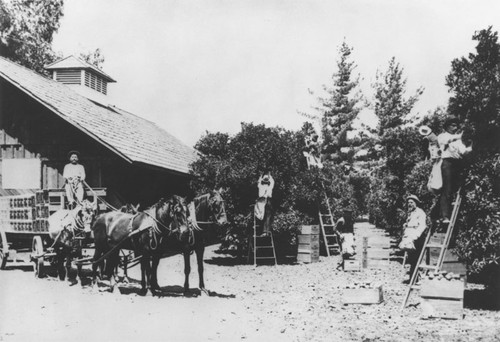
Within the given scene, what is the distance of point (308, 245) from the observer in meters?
18.5

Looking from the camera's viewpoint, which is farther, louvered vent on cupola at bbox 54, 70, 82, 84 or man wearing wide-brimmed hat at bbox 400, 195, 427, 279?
louvered vent on cupola at bbox 54, 70, 82, 84

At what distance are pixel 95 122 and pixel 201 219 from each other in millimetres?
7343

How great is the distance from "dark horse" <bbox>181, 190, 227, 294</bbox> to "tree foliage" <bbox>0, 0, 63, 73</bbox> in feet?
72.6

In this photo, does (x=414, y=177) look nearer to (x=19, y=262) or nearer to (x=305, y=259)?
(x=305, y=259)

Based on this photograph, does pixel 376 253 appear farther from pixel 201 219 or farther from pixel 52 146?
pixel 52 146

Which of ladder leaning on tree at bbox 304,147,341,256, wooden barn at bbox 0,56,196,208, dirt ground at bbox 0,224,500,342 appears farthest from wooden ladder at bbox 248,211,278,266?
wooden barn at bbox 0,56,196,208

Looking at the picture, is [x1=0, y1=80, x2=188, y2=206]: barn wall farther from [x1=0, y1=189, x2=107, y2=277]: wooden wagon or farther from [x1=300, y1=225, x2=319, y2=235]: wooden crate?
[x1=300, y1=225, x2=319, y2=235]: wooden crate

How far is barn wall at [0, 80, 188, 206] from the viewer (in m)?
15.8

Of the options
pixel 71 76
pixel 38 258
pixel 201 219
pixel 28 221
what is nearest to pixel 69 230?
pixel 38 258

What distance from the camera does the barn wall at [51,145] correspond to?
15.8 metres

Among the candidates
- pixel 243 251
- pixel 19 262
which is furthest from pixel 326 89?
pixel 19 262

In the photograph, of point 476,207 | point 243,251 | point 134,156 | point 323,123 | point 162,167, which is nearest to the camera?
point 476,207

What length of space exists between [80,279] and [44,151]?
5.58 m

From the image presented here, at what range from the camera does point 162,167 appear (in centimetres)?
1752
